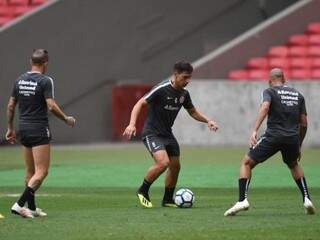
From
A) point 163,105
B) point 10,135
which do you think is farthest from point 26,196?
point 163,105

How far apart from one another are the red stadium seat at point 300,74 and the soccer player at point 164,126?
1733 centimetres

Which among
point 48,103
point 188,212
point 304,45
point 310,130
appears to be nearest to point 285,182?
point 188,212

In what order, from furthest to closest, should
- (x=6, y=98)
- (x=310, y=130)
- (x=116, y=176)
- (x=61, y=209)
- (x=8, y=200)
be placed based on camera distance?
(x=6, y=98) < (x=310, y=130) < (x=116, y=176) < (x=8, y=200) < (x=61, y=209)

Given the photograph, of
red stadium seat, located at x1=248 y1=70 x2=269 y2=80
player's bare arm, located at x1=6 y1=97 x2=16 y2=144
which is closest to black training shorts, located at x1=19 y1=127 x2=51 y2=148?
player's bare arm, located at x1=6 y1=97 x2=16 y2=144

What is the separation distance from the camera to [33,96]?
13.9 metres

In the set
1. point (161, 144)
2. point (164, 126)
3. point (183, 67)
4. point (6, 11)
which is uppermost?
point (6, 11)

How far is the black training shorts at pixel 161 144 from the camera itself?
15.5 metres

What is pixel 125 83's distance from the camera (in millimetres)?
34125

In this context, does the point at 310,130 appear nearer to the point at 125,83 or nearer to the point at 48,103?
the point at 125,83

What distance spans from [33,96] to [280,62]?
19832 millimetres

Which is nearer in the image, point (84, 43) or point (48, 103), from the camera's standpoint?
point (48, 103)

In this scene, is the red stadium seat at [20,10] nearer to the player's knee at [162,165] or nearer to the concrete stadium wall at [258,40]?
Result: the concrete stadium wall at [258,40]

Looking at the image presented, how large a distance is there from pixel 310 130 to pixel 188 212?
16067 millimetres

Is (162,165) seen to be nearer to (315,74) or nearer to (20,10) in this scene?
(315,74)
